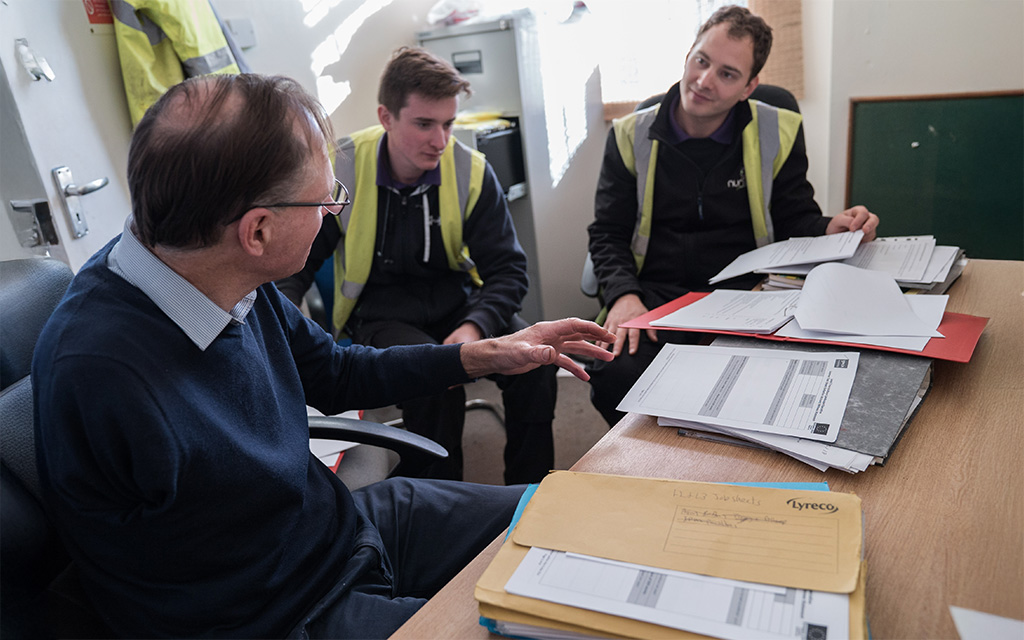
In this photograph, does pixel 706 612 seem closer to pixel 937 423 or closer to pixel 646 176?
pixel 937 423

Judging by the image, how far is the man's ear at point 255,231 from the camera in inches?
36.6

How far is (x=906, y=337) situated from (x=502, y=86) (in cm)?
219

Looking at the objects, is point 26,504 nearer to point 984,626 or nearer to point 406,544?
point 406,544

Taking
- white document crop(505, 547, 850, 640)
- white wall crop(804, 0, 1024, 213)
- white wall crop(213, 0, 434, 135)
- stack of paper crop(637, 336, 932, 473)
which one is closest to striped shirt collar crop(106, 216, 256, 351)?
white document crop(505, 547, 850, 640)

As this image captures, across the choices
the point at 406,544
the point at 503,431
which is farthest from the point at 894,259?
the point at 503,431

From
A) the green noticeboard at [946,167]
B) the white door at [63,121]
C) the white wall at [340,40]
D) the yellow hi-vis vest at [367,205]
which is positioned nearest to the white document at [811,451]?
the yellow hi-vis vest at [367,205]

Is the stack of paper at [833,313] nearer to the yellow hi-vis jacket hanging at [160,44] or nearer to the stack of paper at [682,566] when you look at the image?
the stack of paper at [682,566]

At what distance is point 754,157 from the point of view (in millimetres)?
1993

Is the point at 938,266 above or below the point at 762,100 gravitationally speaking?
below

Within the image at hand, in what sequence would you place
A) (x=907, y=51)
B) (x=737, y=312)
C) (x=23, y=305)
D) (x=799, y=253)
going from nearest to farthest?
(x=23, y=305), (x=737, y=312), (x=799, y=253), (x=907, y=51)

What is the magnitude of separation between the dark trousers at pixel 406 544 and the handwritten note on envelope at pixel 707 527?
1.04 feet

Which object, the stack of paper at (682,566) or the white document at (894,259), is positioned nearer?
the stack of paper at (682,566)

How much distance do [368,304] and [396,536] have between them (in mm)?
Answer: 1021

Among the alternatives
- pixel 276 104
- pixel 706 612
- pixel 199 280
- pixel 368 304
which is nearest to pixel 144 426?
pixel 199 280
